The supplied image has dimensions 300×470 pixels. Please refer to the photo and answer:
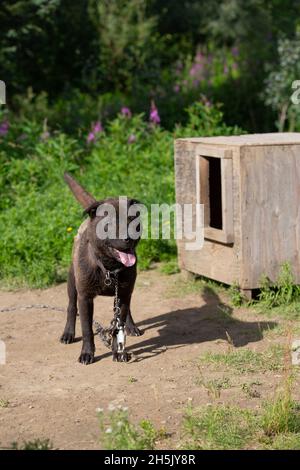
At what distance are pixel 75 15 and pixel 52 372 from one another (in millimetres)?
9534

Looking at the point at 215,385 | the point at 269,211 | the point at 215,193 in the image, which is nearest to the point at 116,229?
the point at 215,385

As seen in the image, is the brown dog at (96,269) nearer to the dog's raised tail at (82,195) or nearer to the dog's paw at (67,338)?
the dog's raised tail at (82,195)

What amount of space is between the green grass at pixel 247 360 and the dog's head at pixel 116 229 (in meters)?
0.91

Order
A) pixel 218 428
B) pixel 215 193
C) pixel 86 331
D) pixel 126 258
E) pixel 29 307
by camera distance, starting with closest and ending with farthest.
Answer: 1. pixel 218 428
2. pixel 126 258
3. pixel 86 331
4. pixel 29 307
5. pixel 215 193

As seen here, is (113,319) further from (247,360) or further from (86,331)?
(247,360)

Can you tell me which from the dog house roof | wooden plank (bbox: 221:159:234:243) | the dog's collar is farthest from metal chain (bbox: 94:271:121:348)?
the dog house roof

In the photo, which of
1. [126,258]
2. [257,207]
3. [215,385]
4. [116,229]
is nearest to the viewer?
[215,385]

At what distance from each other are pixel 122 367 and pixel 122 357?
0.46 feet

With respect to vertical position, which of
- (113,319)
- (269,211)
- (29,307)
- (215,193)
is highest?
(215,193)

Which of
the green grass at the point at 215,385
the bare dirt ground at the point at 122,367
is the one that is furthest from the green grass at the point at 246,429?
the green grass at the point at 215,385

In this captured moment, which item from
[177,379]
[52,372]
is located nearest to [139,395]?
[177,379]

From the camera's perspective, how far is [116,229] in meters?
5.71

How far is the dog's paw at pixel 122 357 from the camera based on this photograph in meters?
6.12
